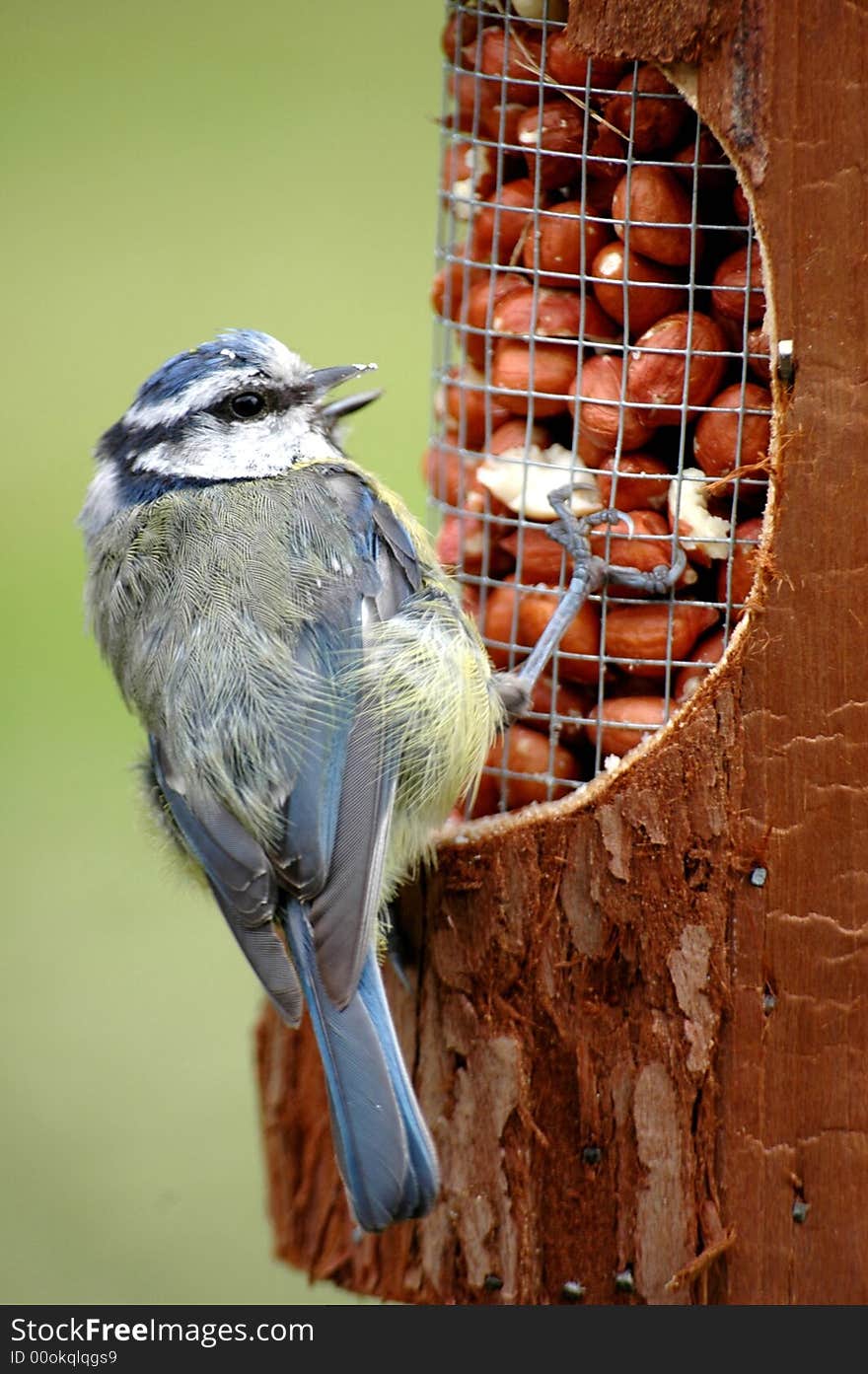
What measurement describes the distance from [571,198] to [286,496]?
727 mm

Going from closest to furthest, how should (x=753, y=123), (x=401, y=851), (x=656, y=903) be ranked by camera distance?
(x=753, y=123) → (x=656, y=903) → (x=401, y=851)

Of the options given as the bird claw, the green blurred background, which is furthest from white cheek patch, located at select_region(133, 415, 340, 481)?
the green blurred background

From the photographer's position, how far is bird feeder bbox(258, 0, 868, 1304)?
101 inches

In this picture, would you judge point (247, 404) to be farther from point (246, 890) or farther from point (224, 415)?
point (246, 890)

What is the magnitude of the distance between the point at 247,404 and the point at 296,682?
0.57 metres

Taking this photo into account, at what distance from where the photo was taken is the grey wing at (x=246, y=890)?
276 centimetres

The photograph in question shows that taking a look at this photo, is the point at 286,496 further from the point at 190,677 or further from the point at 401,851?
the point at 401,851

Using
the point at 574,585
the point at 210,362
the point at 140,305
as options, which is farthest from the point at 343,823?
the point at 140,305

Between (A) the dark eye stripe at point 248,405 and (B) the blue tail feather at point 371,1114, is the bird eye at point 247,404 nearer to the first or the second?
(A) the dark eye stripe at point 248,405

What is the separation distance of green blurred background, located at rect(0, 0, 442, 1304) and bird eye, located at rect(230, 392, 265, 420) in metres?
2.37

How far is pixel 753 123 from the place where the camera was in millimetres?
2512

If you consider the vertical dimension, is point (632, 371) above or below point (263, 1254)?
above

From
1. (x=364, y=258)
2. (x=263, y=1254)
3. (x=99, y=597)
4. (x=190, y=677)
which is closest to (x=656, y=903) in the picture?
(x=190, y=677)

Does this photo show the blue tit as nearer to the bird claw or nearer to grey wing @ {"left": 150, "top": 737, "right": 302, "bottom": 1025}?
grey wing @ {"left": 150, "top": 737, "right": 302, "bottom": 1025}
